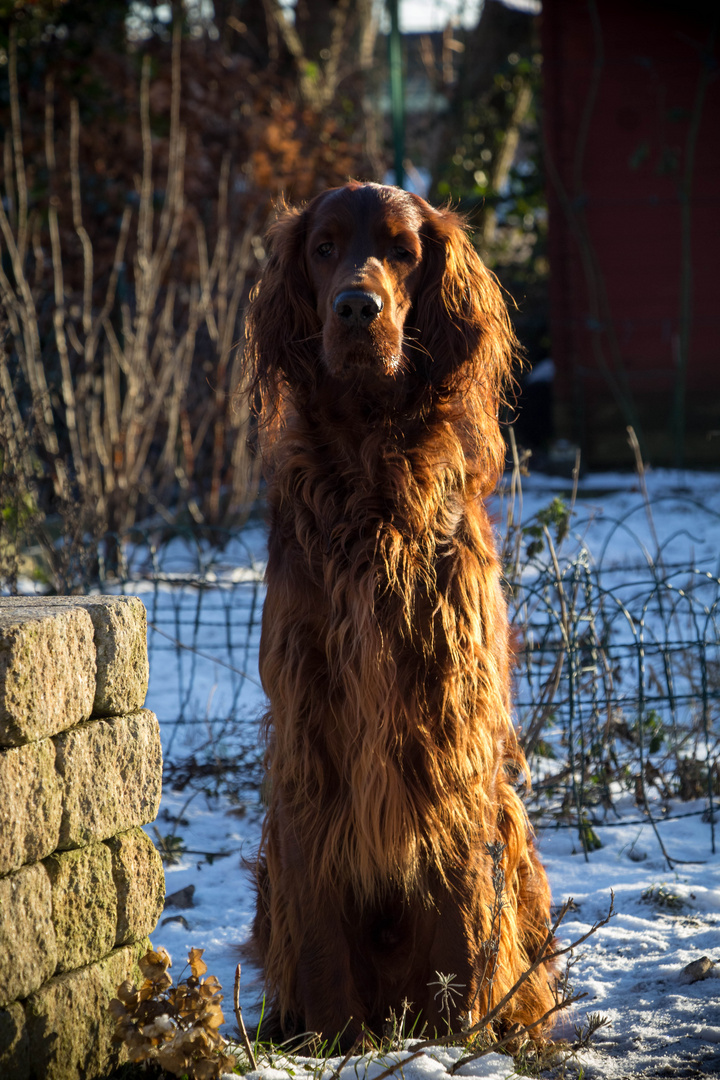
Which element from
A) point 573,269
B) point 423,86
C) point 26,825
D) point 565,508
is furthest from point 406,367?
point 423,86

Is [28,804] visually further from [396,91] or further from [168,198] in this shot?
[396,91]

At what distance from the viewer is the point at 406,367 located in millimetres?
2141

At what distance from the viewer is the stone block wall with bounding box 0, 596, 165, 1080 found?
5.07 feet

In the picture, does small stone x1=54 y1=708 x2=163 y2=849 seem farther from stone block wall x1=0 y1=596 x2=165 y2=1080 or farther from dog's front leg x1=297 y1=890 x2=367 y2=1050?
dog's front leg x1=297 y1=890 x2=367 y2=1050

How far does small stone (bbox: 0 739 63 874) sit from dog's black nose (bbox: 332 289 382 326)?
993 millimetres

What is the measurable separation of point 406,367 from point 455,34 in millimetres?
11636

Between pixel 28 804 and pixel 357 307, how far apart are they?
1.11 meters

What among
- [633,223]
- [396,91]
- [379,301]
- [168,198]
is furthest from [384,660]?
[633,223]

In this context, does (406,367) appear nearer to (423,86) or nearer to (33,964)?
(33,964)

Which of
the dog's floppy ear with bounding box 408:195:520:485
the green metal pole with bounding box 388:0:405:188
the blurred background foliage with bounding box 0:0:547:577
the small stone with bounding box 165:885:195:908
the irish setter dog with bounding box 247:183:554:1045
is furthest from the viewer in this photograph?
the green metal pole with bounding box 388:0:405:188

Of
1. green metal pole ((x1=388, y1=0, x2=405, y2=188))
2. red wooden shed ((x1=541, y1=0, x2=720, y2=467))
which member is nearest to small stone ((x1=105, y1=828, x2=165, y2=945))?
green metal pole ((x1=388, y1=0, x2=405, y2=188))

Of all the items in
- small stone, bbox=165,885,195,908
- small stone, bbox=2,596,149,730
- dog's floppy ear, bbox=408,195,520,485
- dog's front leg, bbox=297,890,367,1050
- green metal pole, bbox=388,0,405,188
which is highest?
green metal pole, bbox=388,0,405,188

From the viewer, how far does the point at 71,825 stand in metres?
1.68

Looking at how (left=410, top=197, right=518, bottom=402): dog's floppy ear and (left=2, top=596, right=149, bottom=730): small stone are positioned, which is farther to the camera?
(left=410, top=197, right=518, bottom=402): dog's floppy ear
